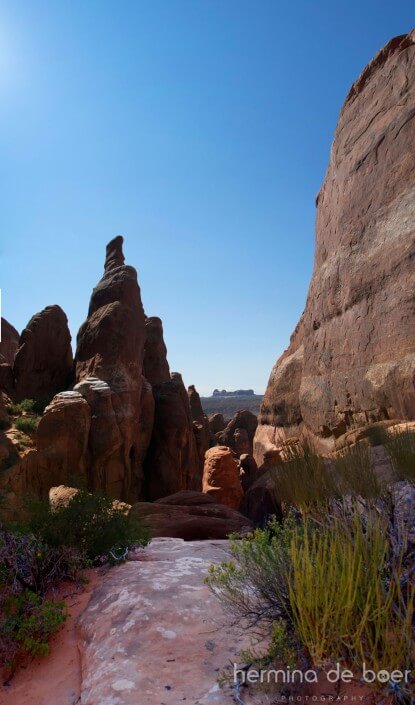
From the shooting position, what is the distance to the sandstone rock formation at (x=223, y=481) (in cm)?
2023

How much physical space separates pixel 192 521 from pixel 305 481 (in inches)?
195

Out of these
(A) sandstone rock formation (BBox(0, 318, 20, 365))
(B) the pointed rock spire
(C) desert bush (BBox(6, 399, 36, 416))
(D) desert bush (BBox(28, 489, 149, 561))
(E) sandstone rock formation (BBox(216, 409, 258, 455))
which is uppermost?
(B) the pointed rock spire

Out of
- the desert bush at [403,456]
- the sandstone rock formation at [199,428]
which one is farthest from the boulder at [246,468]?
the desert bush at [403,456]

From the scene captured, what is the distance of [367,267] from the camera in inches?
412

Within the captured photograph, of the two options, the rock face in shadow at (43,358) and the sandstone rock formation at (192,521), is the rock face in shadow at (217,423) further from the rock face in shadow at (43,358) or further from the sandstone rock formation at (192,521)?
the sandstone rock formation at (192,521)

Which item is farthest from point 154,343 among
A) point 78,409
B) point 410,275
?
point 410,275

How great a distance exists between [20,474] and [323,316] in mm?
12062

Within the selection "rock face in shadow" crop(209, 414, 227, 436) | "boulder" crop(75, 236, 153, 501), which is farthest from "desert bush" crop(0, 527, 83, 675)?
"rock face in shadow" crop(209, 414, 227, 436)

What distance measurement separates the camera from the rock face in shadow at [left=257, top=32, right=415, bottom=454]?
30.0 feet

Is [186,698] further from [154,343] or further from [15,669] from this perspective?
[154,343]

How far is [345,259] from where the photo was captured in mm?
11625

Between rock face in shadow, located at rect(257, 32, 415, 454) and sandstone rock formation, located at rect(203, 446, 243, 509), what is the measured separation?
664cm

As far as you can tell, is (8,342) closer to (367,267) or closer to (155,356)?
(155,356)

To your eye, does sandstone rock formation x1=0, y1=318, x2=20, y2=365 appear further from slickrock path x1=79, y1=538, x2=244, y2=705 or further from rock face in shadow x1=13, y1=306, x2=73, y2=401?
slickrock path x1=79, y1=538, x2=244, y2=705
